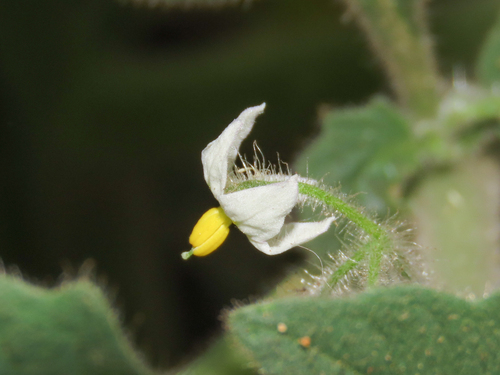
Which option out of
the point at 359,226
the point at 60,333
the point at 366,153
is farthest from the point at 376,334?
the point at 366,153

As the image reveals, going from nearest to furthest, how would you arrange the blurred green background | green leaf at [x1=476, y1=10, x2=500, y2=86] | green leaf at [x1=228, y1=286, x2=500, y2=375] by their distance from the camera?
green leaf at [x1=228, y1=286, x2=500, y2=375] < green leaf at [x1=476, y1=10, x2=500, y2=86] < the blurred green background

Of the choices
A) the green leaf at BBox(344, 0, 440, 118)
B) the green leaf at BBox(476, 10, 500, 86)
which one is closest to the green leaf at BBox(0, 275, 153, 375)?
the green leaf at BBox(344, 0, 440, 118)

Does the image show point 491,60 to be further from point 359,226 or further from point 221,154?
point 221,154

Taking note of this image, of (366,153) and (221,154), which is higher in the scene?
(221,154)

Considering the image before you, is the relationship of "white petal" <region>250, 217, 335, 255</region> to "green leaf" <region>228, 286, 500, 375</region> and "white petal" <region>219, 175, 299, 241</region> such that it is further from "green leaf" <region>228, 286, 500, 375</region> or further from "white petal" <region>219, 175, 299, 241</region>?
"green leaf" <region>228, 286, 500, 375</region>

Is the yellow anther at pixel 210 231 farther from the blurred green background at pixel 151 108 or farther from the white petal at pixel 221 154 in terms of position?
the blurred green background at pixel 151 108

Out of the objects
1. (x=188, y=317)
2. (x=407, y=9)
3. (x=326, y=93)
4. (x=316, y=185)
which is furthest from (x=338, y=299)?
(x=326, y=93)
